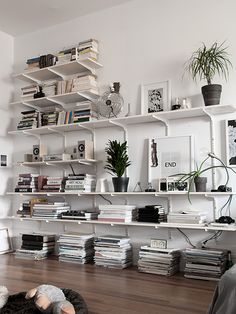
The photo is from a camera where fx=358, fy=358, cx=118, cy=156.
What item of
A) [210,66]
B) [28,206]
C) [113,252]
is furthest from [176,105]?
[28,206]

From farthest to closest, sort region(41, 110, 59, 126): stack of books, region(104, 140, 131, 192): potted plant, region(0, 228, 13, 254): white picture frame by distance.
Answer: region(0, 228, 13, 254): white picture frame < region(41, 110, 59, 126): stack of books < region(104, 140, 131, 192): potted plant

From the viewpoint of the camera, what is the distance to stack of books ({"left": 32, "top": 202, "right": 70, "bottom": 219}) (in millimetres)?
4098

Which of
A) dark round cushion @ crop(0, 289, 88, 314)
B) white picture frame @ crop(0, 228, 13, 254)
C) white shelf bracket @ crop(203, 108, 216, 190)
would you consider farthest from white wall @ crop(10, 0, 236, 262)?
dark round cushion @ crop(0, 289, 88, 314)

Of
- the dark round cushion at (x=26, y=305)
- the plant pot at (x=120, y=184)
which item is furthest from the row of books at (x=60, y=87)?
the dark round cushion at (x=26, y=305)

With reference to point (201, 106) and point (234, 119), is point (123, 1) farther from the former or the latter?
point (234, 119)

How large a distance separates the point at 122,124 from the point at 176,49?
971mm

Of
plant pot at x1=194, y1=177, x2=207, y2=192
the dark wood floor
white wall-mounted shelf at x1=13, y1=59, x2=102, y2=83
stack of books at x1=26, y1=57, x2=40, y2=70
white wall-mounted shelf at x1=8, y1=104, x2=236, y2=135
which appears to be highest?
stack of books at x1=26, y1=57, x2=40, y2=70

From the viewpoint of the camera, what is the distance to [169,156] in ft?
12.0

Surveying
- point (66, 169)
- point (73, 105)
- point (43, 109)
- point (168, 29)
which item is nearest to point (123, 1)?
point (168, 29)

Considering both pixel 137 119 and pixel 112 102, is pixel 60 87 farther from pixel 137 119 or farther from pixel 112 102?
pixel 137 119

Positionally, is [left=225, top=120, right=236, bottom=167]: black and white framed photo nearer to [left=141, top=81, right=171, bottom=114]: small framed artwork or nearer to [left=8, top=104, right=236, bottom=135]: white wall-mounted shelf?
[left=8, top=104, right=236, bottom=135]: white wall-mounted shelf

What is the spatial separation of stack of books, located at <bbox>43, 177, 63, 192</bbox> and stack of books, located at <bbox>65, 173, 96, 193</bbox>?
5.5 inches

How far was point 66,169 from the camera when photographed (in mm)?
4375

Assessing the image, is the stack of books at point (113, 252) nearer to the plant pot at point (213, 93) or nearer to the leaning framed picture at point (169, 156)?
the leaning framed picture at point (169, 156)
